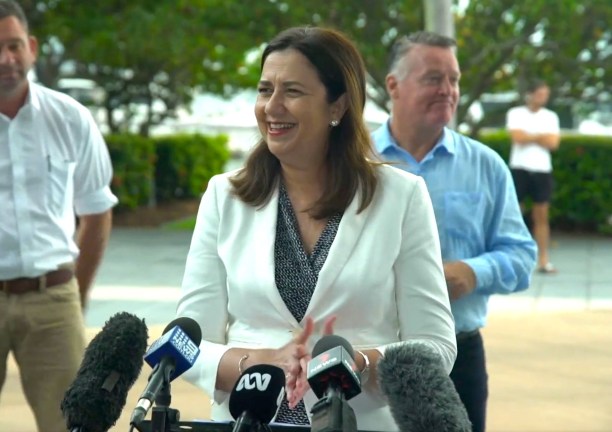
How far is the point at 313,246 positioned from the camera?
3.60m

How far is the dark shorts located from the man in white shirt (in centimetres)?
1010

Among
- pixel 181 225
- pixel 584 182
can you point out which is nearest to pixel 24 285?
pixel 584 182

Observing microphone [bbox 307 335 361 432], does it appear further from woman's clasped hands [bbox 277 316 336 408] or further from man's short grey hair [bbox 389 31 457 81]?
man's short grey hair [bbox 389 31 457 81]

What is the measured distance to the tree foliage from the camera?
16.9 meters

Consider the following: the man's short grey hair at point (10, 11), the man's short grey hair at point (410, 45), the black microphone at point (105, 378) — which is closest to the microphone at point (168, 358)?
the black microphone at point (105, 378)

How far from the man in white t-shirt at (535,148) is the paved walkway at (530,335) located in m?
0.75

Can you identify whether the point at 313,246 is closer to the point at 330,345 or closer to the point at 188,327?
the point at 188,327

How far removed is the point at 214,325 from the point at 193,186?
19.3m

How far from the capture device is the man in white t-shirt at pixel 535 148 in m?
14.8

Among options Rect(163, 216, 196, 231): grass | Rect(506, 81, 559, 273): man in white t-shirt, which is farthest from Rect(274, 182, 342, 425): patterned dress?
Rect(163, 216, 196, 231): grass

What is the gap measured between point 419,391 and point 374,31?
14944 mm

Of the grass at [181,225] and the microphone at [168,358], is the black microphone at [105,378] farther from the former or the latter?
the grass at [181,225]

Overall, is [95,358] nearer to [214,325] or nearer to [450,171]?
[214,325]

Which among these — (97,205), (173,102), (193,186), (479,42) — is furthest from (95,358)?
(173,102)
